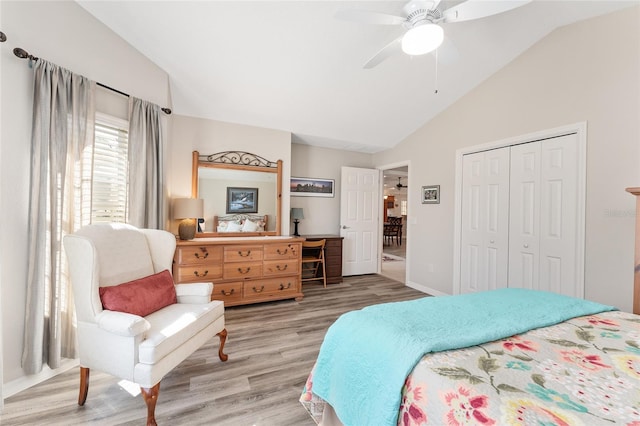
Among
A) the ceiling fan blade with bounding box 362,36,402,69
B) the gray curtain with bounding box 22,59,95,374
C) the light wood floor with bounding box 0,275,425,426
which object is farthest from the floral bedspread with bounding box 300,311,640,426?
the gray curtain with bounding box 22,59,95,374

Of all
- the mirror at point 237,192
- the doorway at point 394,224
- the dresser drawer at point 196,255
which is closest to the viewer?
the dresser drawer at point 196,255

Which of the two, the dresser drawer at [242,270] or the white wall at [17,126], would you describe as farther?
the dresser drawer at [242,270]

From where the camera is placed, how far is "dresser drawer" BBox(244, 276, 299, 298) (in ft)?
10.4

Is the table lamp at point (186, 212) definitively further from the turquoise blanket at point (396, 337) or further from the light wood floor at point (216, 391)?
the turquoise blanket at point (396, 337)

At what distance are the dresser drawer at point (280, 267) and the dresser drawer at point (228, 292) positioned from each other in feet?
1.22

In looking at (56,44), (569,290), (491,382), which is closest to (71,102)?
(56,44)

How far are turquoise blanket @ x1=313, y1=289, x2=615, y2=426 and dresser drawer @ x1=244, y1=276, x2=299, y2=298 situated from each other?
6.76 ft

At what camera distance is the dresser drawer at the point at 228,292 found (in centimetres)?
299

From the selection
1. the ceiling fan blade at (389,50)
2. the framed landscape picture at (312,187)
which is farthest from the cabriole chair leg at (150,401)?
the framed landscape picture at (312,187)

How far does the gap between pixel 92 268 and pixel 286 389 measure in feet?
4.73

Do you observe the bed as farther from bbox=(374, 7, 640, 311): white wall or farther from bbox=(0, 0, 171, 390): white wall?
bbox=(0, 0, 171, 390): white wall

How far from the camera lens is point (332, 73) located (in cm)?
287

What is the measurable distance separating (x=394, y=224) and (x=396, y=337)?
29.5ft

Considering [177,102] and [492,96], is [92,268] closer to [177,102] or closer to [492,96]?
[177,102]
